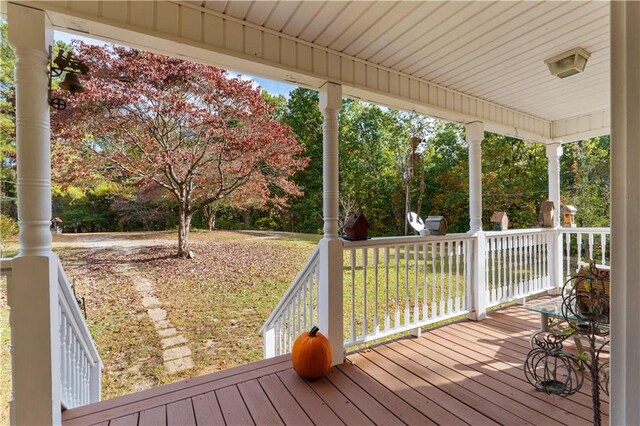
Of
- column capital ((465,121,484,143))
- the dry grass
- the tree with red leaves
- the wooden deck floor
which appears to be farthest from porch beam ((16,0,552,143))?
the dry grass

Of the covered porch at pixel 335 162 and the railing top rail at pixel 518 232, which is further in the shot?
the railing top rail at pixel 518 232

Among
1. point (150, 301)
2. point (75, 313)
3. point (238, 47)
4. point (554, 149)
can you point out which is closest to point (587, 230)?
point (554, 149)

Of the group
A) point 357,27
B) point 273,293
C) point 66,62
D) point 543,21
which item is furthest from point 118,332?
point 543,21

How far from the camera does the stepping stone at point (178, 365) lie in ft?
12.6

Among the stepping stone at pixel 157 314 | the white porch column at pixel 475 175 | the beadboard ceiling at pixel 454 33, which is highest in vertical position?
the beadboard ceiling at pixel 454 33

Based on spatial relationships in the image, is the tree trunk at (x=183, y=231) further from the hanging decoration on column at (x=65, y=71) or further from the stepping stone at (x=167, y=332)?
Answer: the hanging decoration on column at (x=65, y=71)

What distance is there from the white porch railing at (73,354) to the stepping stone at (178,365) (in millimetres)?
1343

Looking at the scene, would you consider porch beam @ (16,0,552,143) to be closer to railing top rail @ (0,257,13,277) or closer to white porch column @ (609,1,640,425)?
railing top rail @ (0,257,13,277)

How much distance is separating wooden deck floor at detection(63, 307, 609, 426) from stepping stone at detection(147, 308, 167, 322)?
101 inches

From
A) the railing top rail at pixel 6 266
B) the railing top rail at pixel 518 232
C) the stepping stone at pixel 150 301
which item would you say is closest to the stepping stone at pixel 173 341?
the stepping stone at pixel 150 301

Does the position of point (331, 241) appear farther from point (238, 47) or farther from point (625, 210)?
point (625, 210)

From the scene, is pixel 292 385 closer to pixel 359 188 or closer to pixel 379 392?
pixel 379 392

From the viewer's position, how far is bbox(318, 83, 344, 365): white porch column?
8.00ft

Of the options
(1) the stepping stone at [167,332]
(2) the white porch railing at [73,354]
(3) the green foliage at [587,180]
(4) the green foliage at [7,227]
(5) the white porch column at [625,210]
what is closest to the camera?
(5) the white porch column at [625,210]
